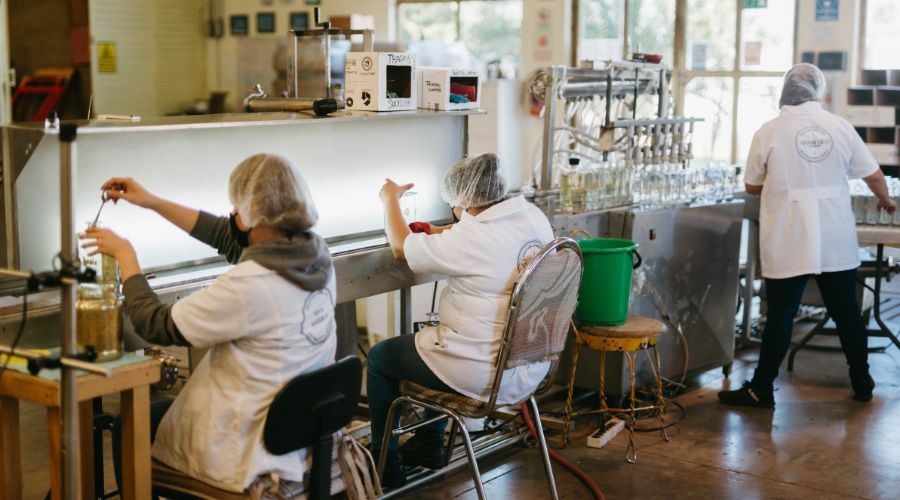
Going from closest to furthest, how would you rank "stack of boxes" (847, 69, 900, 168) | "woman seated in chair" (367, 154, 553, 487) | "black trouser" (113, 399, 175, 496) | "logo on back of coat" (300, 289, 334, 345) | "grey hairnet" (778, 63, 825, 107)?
"logo on back of coat" (300, 289, 334, 345) < "black trouser" (113, 399, 175, 496) < "woman seated in chair" (367, 154, 553, 487) < "grey hairnet" (778, 63, 825, 107) < "stack of boxes" (847, 69, 900, 168)

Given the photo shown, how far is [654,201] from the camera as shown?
4.27m

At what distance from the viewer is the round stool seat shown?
11.6 ft

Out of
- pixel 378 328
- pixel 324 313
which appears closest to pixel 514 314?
pixel 324 313

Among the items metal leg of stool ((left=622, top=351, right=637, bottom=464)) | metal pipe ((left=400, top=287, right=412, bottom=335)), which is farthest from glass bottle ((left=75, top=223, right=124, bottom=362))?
metal leg of stool ((left=622, top=351, right=637, bottom=464))

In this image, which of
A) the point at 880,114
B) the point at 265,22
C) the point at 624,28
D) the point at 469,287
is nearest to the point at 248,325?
the point at 469,287

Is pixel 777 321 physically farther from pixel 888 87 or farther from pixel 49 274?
pixel 49 274

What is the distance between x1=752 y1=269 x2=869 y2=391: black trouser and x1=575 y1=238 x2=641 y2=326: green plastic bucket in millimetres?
822

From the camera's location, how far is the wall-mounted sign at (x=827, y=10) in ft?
20.1

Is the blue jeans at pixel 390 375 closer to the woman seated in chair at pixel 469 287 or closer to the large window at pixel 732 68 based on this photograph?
the woman seated in chair at pixel 469 287

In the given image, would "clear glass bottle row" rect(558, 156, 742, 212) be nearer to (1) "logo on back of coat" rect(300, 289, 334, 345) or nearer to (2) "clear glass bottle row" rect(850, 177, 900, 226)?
(2) "clear glass bottle row" rect(850, 177, 900, 226)

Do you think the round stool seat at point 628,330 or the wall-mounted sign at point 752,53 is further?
the wall-mounted sign at point 752,53

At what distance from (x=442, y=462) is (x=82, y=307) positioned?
1490 millimetres

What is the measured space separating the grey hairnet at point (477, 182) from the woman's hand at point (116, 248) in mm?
1013

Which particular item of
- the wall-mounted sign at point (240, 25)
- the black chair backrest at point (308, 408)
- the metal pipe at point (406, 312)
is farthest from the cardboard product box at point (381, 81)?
the wall-mounted sign at point (240, 25)
